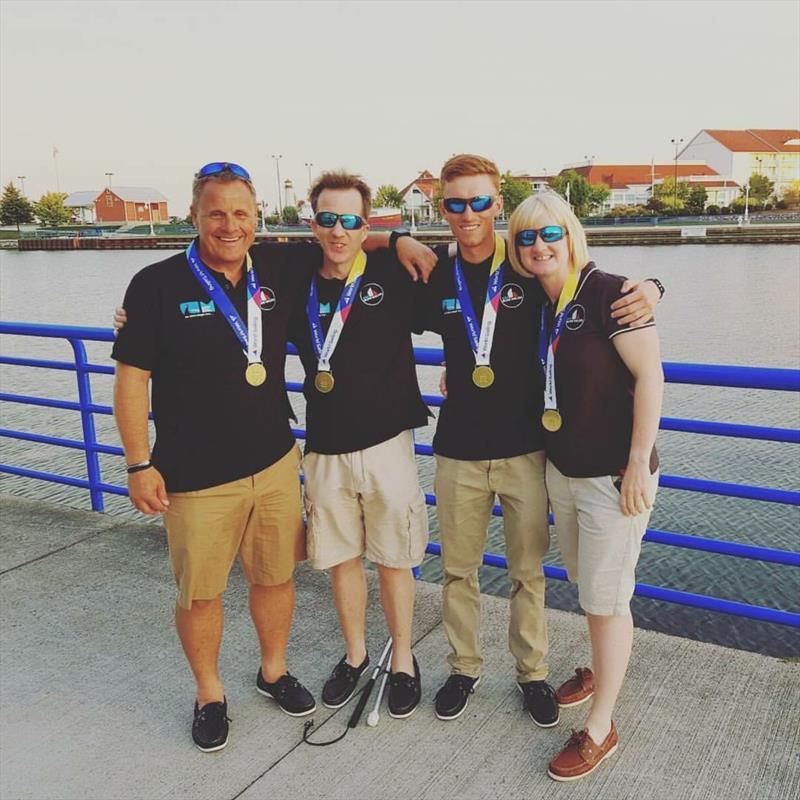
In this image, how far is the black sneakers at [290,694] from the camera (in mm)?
3148

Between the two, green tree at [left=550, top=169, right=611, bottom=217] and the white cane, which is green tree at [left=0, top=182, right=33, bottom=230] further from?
the white cane

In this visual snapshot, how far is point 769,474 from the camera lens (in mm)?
9047

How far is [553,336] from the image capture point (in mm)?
2680

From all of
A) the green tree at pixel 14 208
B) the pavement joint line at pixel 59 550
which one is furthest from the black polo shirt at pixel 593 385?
the green tree at pixel 14 208

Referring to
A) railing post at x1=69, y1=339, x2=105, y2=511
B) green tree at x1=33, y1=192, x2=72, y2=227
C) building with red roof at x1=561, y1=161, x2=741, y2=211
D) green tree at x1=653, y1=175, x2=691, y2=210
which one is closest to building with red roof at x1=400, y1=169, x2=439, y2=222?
building with red roof at x1=561, y1=161, x2=741, y2=211

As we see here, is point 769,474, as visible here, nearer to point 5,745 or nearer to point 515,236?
point 515,236

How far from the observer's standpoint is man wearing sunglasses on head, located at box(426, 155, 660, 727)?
112 inches

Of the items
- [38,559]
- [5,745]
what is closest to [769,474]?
[38,559]

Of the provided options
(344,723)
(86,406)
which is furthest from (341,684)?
(86,406)

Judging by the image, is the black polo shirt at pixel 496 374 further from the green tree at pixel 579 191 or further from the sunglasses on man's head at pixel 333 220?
the green tree at pixel 579 191

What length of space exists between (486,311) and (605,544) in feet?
2.94

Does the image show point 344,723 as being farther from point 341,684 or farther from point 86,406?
point 86,406

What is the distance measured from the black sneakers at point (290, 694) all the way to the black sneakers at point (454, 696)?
1.66 feet

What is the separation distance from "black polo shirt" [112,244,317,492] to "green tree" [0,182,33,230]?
138 metres
